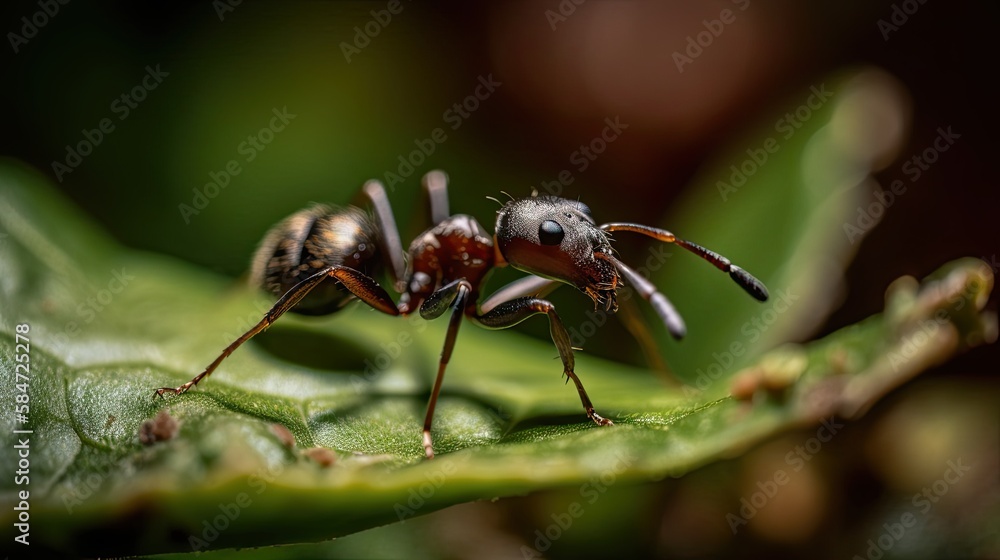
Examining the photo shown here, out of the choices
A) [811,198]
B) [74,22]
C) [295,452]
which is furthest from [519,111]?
[295,452]

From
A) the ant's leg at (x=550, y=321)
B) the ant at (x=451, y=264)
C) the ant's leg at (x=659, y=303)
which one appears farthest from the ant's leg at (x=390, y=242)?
the ant's leg at (x=659, y=303)

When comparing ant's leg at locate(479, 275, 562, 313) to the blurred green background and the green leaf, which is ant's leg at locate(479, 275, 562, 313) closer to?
the green leaf

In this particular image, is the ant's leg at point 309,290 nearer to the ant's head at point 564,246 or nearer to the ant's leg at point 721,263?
the ant's head at point 564,246

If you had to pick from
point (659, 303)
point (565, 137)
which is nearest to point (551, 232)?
point (659, 303)

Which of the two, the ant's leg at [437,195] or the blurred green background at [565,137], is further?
the ant's leg at [437,195]

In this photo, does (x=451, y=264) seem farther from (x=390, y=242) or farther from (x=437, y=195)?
(x=437, y=195)

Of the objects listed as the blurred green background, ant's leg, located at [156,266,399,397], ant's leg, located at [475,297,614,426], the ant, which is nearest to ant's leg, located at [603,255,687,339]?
the ant
